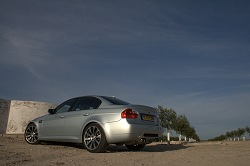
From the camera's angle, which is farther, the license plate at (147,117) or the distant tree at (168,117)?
the distant tree at (168,117)

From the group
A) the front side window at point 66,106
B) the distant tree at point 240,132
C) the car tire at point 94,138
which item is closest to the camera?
the car tire at point 94,138

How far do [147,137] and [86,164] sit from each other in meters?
2.57

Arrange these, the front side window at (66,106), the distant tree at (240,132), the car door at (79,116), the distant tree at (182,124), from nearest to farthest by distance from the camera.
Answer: the car door at (79,116) → the front side window at (66,106) → the distant tree at (182,124) → the distant tree at (240,132)

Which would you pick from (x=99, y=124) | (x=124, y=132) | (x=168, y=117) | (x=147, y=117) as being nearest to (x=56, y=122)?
(x=99, y=124)

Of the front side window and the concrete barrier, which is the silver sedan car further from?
the concrete barrier

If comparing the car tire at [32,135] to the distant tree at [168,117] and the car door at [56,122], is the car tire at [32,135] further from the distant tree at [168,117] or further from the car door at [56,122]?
the distant tree at [168,117]

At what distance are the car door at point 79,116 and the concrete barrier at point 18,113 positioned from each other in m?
10.3

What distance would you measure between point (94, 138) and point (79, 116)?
2.87 feet

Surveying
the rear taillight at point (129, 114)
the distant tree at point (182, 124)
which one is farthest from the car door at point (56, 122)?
the distant tree at point (182, 124)

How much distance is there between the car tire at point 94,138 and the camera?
710cm

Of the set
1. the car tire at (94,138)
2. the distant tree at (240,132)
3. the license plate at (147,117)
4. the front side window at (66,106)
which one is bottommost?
the car tire at (94,138)

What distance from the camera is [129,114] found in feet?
23.3

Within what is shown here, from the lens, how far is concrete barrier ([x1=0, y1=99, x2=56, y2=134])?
17.5m

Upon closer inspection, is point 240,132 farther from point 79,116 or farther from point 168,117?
point 79,116
